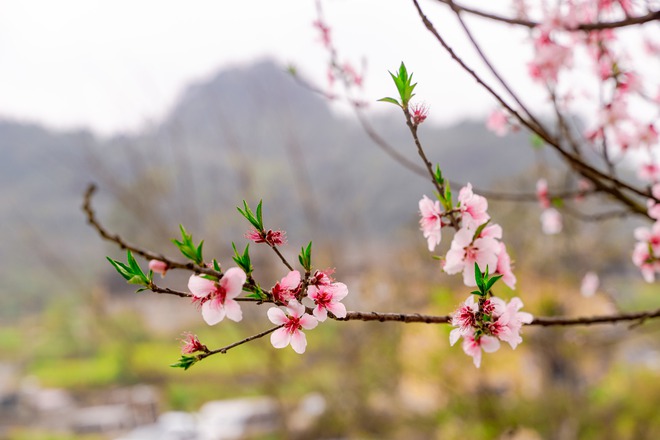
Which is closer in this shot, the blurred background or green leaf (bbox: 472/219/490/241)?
green leaf (bbox: 472/219/490/241)

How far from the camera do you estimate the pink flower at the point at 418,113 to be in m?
0.63

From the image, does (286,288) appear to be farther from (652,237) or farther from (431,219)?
(652,237)

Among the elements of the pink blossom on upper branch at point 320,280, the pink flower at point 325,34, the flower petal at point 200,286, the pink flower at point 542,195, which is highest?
the pink flower at point 325,34

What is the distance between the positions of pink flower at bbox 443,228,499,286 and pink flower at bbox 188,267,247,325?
0.87 feet

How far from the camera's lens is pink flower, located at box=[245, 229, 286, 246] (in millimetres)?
575

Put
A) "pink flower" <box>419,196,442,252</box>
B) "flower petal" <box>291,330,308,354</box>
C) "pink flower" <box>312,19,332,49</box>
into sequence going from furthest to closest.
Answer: "pink flower" <box>312,19,332,49</box> < "pink flower" <box>419,196,442,252</box> < "flower petal" <box>291,330,308,354</box>

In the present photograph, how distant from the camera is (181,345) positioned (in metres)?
0.64

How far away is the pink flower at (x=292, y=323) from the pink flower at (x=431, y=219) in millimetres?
199

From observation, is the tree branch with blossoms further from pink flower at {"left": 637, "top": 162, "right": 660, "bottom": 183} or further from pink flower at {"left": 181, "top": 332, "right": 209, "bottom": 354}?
pink flower at {"left": 637, "top": 162, "right": 660, "bottom": 183}

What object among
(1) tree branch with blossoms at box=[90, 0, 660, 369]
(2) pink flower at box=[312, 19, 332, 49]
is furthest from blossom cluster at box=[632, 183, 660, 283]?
(2) pink flower at box=[312, 19, 332, 49]

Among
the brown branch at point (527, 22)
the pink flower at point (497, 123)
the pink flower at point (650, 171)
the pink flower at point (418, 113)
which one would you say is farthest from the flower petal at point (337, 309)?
the pink flower at point (650, 171)

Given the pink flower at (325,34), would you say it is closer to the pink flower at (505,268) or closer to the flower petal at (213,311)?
the pink flower at (505,268)

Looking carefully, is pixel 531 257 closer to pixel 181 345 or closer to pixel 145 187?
pixel 145 187

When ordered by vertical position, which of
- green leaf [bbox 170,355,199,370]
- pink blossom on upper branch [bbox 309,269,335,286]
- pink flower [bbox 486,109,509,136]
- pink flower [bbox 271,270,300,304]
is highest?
pink flower [bbox 486,109,509,136]
